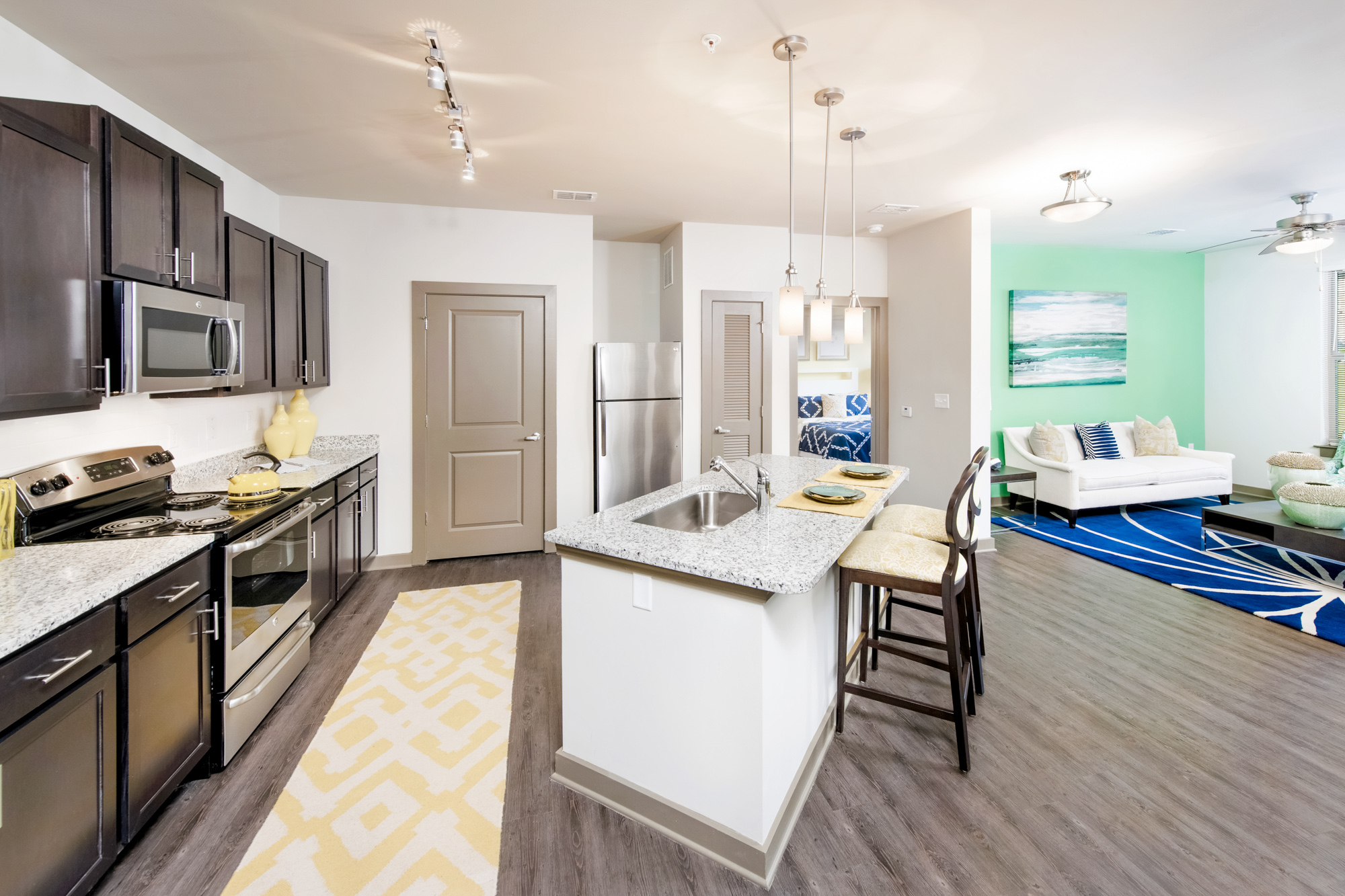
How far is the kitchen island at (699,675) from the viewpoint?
158 centimetres

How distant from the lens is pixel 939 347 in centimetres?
476

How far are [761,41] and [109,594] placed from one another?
2678 millimetres

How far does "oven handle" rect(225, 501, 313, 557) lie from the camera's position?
6.62 feet

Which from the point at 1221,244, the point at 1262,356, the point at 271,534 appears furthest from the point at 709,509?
the point at 1262,356

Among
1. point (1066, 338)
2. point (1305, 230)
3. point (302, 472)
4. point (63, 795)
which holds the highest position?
point (1305, 230)

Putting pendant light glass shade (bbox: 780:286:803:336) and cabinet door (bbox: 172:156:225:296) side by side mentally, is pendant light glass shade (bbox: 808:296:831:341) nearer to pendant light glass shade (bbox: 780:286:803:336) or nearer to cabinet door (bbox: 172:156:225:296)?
pendant light glass shade (bbox: 780:286:803:336)

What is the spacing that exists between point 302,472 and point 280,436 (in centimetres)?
51

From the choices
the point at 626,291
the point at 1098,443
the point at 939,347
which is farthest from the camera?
the point at 1098,443

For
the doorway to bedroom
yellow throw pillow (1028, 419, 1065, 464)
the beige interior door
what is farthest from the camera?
yellow throw pillow (1028, 419, 1065, 464)

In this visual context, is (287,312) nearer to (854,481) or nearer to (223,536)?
(223,536)

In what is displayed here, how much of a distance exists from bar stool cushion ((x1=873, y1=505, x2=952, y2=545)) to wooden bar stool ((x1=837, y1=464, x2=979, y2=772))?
13 centimetres

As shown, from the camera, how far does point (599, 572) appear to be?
1.83 meters

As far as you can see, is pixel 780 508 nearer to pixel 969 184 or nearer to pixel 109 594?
pixel 109 594

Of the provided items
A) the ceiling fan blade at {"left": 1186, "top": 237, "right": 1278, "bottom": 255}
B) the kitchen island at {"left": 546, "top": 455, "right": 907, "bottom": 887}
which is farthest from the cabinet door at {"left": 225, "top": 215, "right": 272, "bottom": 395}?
the ceiling fan blade at {"left": 1186, "top": 237, "right": 1278, "bottom": 255}
